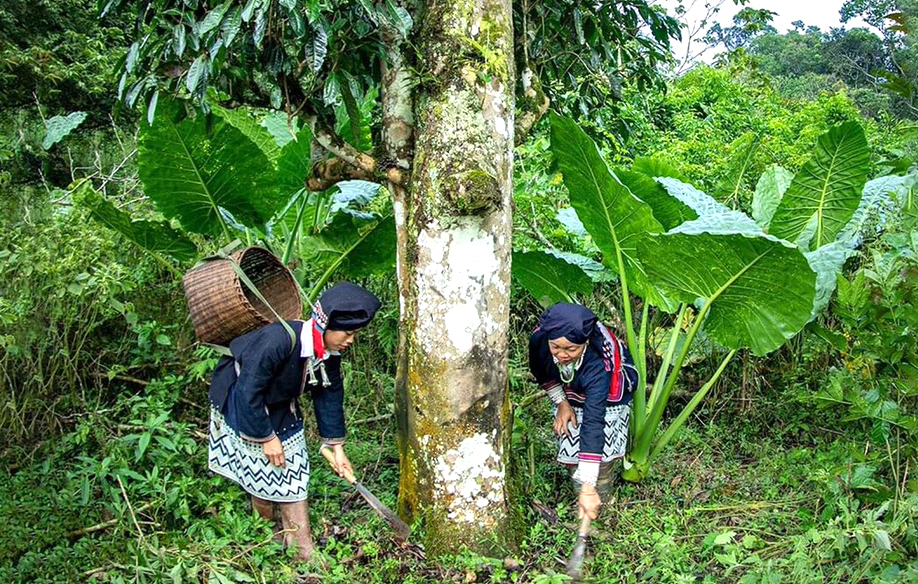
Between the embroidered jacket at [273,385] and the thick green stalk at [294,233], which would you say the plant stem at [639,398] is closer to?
the embroidered jacket at [273,385]

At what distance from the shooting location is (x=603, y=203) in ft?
12.3

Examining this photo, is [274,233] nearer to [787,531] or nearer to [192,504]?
[192,504]

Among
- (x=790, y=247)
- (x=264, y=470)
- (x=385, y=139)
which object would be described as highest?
(x=385, y=139)

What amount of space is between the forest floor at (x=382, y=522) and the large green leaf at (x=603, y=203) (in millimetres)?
999

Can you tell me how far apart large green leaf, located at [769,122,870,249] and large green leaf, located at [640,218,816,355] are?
0.74 meters

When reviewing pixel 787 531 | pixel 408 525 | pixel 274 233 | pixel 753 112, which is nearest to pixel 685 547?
pixel 787 531

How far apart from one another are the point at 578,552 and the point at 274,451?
127cm

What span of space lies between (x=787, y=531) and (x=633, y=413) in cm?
84

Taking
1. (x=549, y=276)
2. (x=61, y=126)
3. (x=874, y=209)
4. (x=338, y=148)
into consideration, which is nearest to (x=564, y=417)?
(x=549, y=276)

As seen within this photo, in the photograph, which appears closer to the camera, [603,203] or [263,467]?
[263,467]

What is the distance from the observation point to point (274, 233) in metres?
4.84

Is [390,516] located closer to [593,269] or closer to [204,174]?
[593,269]

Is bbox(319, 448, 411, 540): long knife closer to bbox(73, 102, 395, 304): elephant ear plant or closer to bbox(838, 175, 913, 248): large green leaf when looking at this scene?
bbox(73, 102, 395, 304): elephant ear plant

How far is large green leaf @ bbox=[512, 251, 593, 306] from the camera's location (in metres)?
4.08
